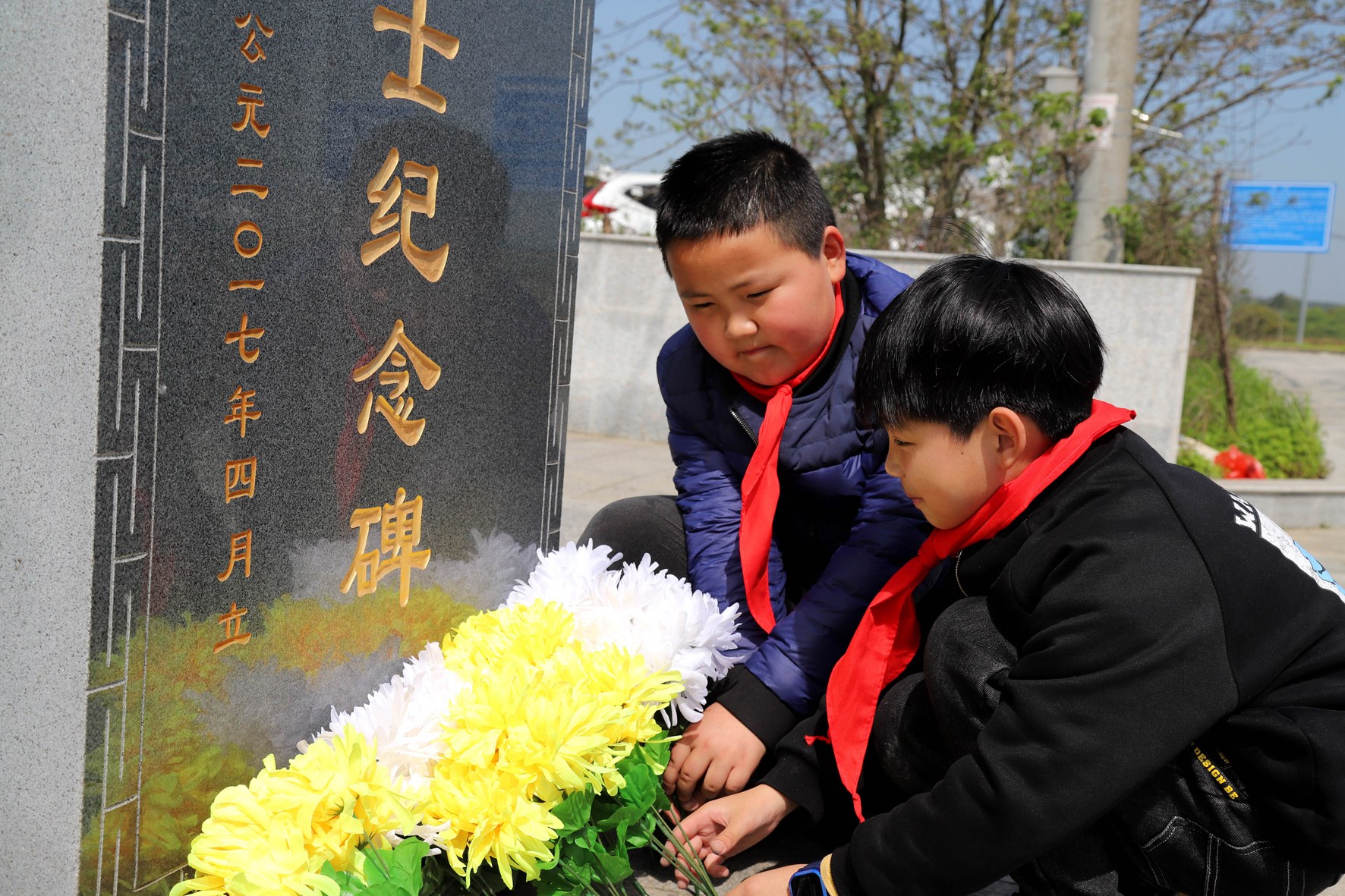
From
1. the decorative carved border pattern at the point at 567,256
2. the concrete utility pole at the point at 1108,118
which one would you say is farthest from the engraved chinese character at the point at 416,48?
the concrete utility pole at the point at 1108,118

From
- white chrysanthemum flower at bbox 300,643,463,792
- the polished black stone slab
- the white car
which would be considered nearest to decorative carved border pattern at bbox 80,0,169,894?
the polished black stone slab

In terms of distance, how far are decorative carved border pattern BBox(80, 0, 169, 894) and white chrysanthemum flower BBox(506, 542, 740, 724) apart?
735 mm

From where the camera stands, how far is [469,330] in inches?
79.4

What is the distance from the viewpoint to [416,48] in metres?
1.76

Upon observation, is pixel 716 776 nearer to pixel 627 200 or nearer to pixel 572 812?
pixel 572 812

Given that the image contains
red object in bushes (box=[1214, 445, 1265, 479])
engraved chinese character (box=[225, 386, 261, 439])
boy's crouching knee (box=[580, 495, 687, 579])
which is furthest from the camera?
red object in bushes (box=[1214, 445, 1265, 479])

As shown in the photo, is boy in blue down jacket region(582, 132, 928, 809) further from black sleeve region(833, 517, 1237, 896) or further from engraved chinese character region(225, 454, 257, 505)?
engraved chinese character region(225, 454, 257, 505)

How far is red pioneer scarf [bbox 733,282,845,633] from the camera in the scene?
6.57 ft

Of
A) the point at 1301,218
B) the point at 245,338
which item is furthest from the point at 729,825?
the point at 1301,218

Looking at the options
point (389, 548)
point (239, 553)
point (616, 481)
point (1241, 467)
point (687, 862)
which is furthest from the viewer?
point (1241, 467)

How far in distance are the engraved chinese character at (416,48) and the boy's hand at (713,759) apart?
1.13 m

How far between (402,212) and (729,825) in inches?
43.6

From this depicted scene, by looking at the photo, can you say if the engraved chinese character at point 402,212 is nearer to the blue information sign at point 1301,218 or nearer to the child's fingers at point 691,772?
the child's fingers at point 691,772

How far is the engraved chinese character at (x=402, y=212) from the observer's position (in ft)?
5.61
